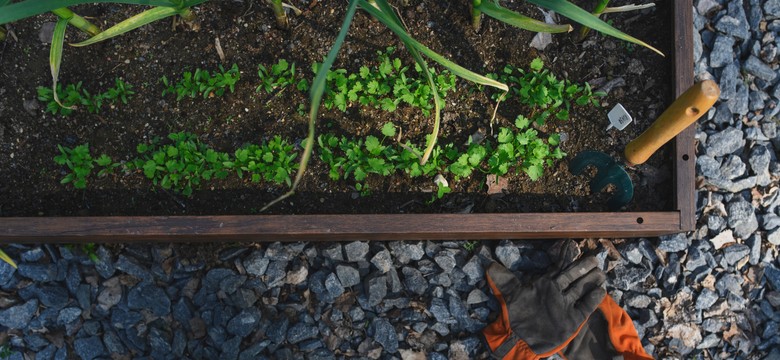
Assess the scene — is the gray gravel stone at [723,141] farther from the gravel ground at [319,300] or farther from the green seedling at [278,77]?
the green seedling at [278,77]

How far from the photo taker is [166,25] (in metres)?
1.61

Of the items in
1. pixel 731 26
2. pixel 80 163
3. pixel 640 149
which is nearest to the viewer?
pixel 640 149

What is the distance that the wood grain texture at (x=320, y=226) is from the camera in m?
1.46

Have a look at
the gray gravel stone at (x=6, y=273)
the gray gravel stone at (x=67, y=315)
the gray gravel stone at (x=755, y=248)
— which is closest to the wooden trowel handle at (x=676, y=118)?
the gray gravel stone at (x=755, y=248)

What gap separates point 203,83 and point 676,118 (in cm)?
109

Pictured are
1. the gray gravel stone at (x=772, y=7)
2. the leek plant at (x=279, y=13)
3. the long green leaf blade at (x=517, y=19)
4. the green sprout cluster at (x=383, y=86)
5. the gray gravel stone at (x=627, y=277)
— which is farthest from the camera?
the gray gravel stone at (x=772, y=7)

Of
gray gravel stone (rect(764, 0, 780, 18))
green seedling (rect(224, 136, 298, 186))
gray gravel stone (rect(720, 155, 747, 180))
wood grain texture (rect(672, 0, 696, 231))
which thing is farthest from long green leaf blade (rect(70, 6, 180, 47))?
gray gravel stone (rect(764, 0, 780, 18))

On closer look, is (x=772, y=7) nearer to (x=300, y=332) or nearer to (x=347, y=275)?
(x=347, y=275)

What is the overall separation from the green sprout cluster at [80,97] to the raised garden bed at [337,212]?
0.09 feet

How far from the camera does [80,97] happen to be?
5.16 ft

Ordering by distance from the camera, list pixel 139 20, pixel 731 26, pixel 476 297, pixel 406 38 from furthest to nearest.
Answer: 1. pixel 731 26
2. pixel 476 297
3. pixel 139 20
4. pixel 406 38

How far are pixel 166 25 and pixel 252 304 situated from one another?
745 millimetres

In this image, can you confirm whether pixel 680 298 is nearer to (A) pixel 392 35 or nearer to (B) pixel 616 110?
(B) pixel 616 110

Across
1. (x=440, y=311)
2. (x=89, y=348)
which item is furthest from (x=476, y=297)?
(x=89, y=348)
